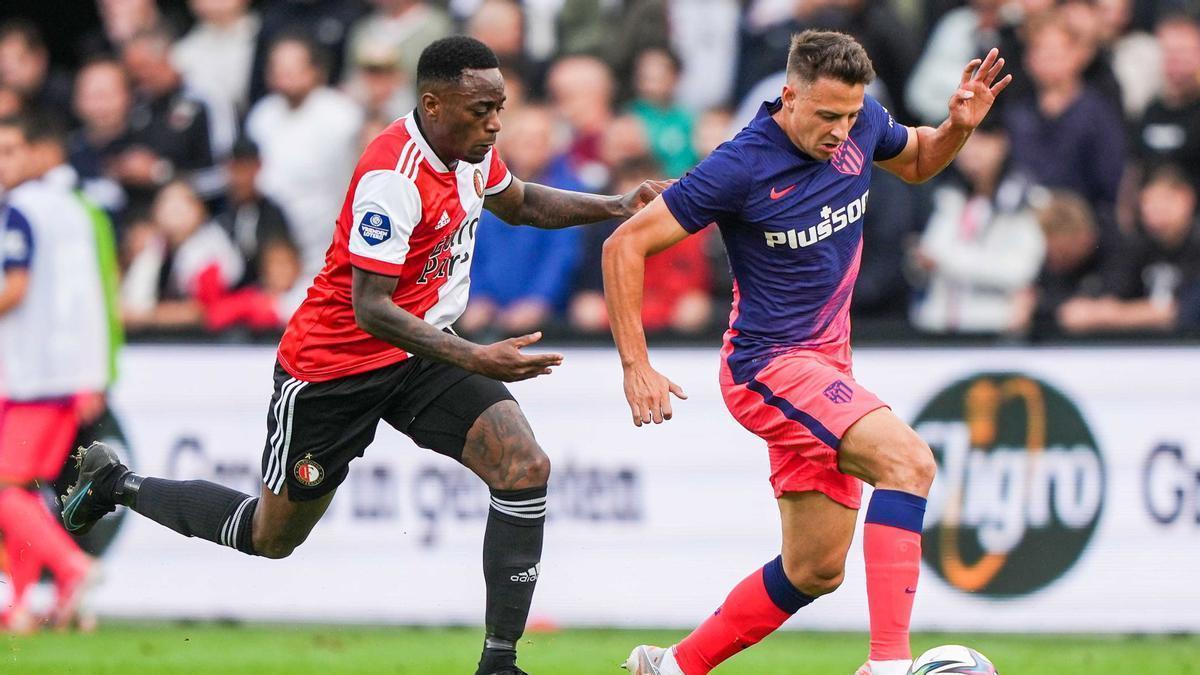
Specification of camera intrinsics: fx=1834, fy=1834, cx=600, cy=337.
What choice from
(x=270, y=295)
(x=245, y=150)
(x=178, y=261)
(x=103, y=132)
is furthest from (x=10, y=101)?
(x=270, y=295)

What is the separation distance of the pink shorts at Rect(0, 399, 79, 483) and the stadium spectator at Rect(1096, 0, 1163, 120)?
7201 millimetres

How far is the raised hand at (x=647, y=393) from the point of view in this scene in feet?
22.2

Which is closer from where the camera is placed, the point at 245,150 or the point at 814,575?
the point at 814,575

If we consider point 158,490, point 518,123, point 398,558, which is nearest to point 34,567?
point 398,558

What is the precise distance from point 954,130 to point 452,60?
6.77 feet

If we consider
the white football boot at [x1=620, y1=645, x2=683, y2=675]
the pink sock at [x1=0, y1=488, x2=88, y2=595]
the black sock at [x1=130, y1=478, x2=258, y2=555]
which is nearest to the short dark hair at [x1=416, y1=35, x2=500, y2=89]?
the black sock at [x1=130, y1=478, x2=258, y2=555]

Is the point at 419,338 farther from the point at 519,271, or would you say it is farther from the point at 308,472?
the point at 519,271

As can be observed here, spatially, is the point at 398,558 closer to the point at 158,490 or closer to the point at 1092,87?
the point at 158,490

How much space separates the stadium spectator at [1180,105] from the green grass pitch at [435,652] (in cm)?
340

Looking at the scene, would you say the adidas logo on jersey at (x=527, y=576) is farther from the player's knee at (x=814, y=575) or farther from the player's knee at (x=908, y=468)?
the player's knee at (x=908, y=468)

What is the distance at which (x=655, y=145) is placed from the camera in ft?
41.1

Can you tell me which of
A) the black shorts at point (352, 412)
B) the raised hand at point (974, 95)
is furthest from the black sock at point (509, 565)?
the raised hand at point (974, 95)

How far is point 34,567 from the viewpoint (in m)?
10.9

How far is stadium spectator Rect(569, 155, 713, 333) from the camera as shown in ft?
37.3
